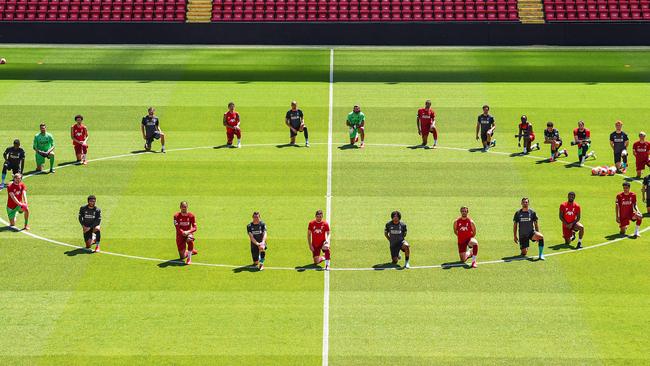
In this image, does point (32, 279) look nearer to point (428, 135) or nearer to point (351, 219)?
point (351, 219)

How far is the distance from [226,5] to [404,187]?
30723mm

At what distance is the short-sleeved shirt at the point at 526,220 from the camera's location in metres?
33.3

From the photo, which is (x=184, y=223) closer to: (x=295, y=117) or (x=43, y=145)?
(x=43, y=145)

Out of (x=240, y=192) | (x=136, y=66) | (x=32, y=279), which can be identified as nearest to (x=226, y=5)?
(x=136, y=66)

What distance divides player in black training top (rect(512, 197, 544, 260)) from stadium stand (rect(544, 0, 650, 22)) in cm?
3588

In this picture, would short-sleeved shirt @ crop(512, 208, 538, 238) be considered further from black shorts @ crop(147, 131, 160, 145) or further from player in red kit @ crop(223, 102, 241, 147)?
black shorts @ crop(147, 131, 160, 145)

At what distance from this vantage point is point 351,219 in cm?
3781

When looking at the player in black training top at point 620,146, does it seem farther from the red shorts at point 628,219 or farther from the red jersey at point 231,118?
the red jersey at point 231,118

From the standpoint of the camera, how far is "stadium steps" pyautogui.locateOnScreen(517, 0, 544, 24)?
67125 millimetres

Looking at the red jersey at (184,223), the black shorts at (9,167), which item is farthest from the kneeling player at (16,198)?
the red jersey at (184,223)

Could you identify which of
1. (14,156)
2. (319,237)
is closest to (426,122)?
(319,237)

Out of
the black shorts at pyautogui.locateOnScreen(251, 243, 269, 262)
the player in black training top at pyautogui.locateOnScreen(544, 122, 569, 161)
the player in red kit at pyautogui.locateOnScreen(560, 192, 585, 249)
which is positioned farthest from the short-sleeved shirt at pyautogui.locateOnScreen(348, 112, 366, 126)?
the black shorts at pyautogui.locateOnScreen(251, 243, 269, 262)

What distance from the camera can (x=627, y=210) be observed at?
117 feet

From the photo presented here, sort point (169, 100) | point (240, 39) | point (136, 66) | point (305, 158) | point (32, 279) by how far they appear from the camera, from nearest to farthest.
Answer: point (32, 279), point (305, 158), point (169, 100), point (136, 66), point (240, 39)
